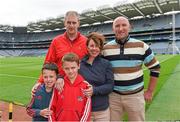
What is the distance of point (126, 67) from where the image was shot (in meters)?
4.57

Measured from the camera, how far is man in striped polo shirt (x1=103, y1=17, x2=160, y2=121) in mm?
4570

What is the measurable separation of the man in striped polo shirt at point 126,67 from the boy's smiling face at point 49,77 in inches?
33.9

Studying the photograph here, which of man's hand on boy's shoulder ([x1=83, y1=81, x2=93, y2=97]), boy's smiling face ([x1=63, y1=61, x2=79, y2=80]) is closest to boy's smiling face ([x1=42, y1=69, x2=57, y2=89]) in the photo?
boy's smiling face ([x1=63, y1=61, x2=79, y2=80])

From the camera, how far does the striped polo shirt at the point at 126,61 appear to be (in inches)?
179

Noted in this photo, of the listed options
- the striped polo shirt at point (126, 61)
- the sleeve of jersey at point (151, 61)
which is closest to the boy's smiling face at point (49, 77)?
the striped polo shirt at point (126, 61)

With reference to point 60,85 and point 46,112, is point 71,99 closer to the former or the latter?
point 60,85

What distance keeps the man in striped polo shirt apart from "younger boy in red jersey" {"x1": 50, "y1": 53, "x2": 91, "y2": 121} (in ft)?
2.50

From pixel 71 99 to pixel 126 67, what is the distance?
1.08 m

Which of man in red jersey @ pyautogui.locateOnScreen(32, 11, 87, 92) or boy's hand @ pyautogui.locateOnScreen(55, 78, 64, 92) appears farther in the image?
man in red jersey @ pyautogui.locateOnScreen(32, 11, 87, 92)

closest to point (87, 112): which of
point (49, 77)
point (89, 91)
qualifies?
Answer: point (89, 91)

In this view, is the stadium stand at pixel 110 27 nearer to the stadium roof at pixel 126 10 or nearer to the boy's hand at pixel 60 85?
the stadium roof at pixel 126 10

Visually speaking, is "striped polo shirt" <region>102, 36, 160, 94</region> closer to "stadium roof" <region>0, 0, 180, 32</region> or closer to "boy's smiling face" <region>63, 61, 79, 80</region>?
"boy's smiling face" <region>63, 61, 79, 80</region>

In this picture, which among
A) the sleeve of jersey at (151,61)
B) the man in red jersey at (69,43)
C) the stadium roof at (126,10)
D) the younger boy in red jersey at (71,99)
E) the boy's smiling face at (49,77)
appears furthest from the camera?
the stadium roof at (126,10)

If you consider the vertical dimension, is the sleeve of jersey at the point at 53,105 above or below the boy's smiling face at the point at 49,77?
below
